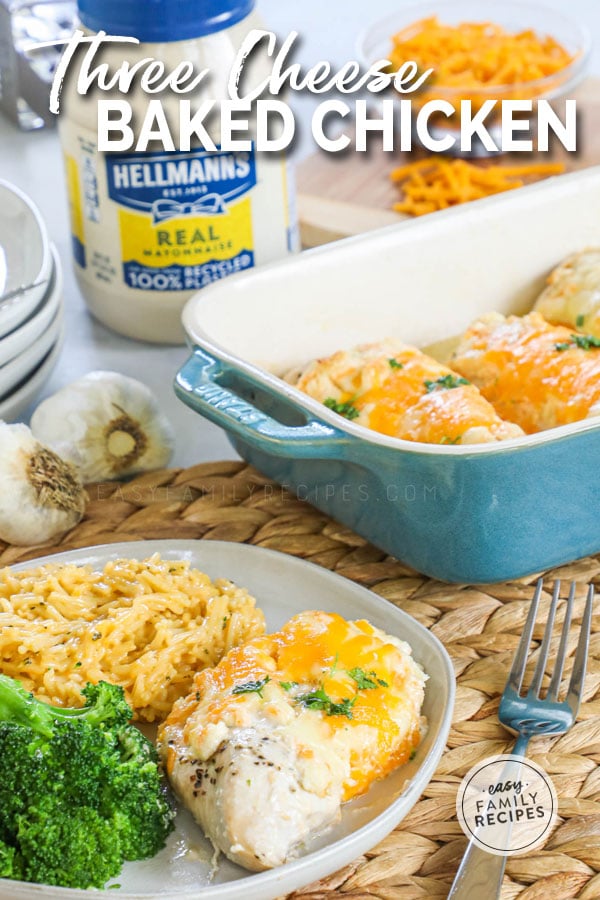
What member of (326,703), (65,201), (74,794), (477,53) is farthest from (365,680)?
(477,53)

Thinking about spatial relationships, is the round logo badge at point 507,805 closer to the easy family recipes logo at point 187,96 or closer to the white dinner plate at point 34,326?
the white dinner plate at point 34,326

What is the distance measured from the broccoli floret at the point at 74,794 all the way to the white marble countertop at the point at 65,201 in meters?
0.96

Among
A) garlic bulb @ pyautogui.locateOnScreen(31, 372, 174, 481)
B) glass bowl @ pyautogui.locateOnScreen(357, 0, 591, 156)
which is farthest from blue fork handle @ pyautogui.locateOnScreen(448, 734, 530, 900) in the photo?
glass bowl @ pyautogui.locateOnScreen(357, 0, 591, 156)

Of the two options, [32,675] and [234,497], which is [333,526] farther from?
[32,675]

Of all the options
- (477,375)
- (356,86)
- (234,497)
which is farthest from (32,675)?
(356,86)

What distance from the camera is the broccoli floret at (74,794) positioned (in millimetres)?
1448

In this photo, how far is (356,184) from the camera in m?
3.35

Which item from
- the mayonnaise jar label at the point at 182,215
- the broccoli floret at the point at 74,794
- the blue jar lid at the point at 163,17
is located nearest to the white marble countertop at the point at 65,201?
the mayonnaise jar label at the point at 182,215

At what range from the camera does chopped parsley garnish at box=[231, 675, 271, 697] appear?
161 cm

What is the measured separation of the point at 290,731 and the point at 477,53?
2.53m

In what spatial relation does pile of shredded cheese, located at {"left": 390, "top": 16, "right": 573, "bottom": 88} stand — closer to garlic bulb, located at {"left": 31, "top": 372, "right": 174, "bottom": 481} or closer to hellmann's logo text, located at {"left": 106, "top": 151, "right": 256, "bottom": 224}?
hellmann's logo text, located at {"left": 106, "top": 151, "right": 256, "bottom": 224}

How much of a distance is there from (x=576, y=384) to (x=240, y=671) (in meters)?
0.83

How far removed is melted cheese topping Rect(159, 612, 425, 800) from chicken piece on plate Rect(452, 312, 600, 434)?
0.61 metres

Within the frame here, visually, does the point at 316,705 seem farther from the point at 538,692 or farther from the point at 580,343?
the point at 580,343
